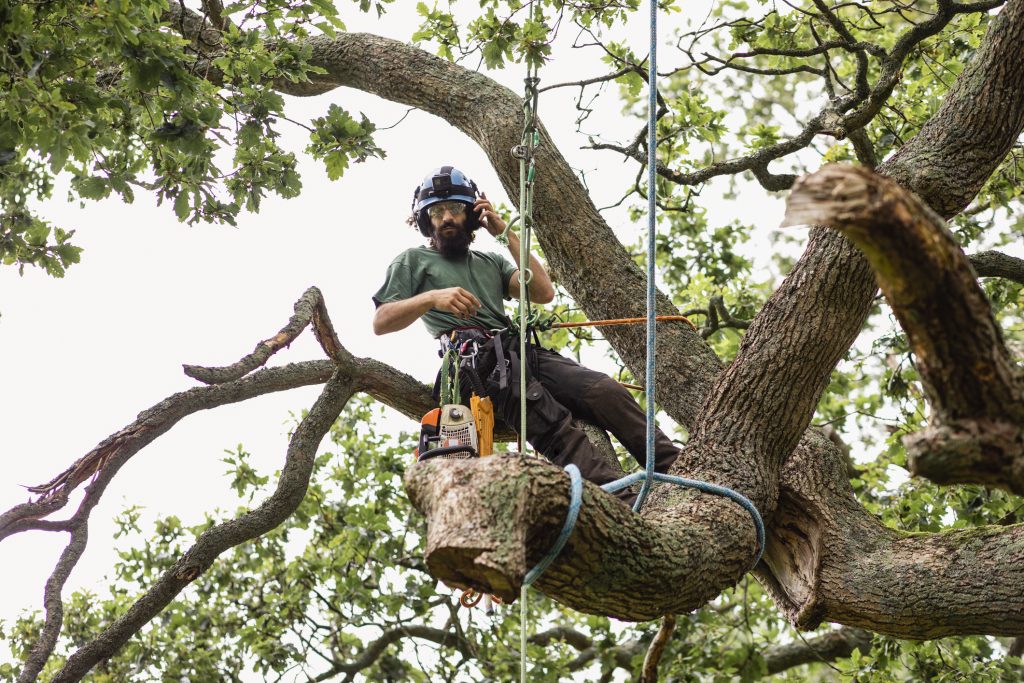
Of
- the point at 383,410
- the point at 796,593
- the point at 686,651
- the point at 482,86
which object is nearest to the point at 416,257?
the point at 482,86

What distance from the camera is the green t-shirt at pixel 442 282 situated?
14.5 ft

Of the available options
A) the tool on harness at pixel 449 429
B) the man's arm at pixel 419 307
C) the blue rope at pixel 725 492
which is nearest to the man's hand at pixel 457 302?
the man's arm at pixel 419 307

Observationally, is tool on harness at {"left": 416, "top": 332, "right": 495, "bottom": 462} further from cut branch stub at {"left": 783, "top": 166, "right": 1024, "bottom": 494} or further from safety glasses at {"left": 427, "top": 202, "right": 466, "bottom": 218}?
cut branch stub at {"left": 783, "top": 166, "right": 1024, "bottom": 494}

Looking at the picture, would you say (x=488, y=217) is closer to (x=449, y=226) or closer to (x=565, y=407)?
(x=449, y=226)

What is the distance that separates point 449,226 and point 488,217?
0.18 m

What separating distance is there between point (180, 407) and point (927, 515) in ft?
12.2

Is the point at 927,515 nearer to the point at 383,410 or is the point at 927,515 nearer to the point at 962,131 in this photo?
the point at 962,131

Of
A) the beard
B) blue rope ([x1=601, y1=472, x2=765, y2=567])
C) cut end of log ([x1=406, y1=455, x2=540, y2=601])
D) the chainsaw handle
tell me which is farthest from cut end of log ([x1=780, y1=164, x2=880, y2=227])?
the beard

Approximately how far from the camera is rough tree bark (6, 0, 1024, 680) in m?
2.49

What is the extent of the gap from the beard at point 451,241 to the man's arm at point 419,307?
1.25 ft

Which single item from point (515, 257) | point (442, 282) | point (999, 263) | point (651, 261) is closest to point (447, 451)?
point (651, 261)

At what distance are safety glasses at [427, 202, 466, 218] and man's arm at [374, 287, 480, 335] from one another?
49cm

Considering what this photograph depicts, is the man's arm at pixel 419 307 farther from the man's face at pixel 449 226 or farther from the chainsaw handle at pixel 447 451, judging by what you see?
the chainsaw handle at pixel 447 451

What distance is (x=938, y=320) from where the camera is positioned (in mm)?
1838
